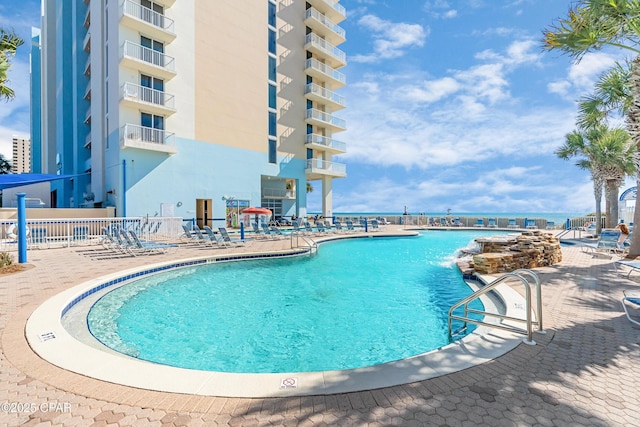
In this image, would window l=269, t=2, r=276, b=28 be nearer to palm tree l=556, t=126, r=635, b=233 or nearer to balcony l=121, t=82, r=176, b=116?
balcony l=121, t=82, r=176, b=116

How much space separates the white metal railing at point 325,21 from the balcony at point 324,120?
853 centimetres

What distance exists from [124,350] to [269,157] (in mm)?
23225

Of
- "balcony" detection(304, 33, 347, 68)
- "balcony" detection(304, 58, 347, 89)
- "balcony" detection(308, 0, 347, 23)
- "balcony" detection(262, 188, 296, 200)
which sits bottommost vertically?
"balcony" detection(262, 188, 296, 200)

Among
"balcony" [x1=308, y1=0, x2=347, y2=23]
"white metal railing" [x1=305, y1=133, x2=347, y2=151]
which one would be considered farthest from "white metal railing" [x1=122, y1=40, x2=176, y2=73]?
"balcony" [x1=308, y1=0, x2=347, y2=23]

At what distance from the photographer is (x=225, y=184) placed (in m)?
22.7

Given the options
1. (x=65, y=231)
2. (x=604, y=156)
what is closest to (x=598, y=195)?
(x=604, y=156)

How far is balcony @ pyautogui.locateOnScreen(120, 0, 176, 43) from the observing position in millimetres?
17094

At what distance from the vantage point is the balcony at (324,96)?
28.5 meters

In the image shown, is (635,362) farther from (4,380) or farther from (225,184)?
(225,184)

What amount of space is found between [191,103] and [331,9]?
19212 millimetres

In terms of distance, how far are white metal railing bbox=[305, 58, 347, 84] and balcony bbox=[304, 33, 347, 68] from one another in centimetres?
90

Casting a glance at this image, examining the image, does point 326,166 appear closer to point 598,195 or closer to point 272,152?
point 272,152

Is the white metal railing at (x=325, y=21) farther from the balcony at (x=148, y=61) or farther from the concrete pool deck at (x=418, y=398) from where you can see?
the concrete pool deck at (x=418, y=398)

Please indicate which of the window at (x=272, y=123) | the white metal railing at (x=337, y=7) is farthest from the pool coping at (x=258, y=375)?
the white metal railing at (x=337, y=7)
